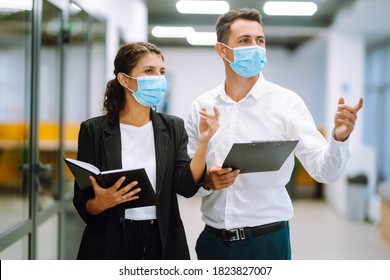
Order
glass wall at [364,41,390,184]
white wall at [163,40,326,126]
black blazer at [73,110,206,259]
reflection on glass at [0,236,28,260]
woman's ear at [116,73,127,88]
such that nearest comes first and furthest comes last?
1. black blazer at [73,110,206,259]
2. woman's ear at [116,73,127,88]
3. reflection on glass at [0,236,28,260]
4. white wall at [163,40,326,126]
5. glass wall at [364,41,390,184]

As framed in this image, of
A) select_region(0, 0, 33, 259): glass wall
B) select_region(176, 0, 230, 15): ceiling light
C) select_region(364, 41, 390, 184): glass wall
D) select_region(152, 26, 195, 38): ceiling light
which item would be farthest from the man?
select_region(364, 41, 390, 184): glass wall

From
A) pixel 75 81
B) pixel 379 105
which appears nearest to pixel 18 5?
pixel 75 81

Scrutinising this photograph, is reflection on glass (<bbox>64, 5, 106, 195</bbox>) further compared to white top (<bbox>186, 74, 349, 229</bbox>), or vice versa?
reflection on glass (<bbox>64, 5, 106, 195</bbox>)

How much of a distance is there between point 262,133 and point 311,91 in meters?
5.17

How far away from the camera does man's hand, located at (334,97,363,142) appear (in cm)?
134

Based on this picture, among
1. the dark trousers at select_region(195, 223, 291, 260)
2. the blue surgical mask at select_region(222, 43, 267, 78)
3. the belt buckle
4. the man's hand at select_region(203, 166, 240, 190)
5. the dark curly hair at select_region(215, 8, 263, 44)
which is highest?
the dark curly hair at select_region(215, 8, 263, 44)

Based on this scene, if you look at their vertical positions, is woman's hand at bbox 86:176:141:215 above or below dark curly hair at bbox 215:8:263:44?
below

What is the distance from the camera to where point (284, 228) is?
1.61m

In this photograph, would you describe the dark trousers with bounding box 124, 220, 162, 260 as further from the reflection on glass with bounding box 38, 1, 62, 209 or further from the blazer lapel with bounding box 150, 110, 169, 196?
the reflection on glass with bounding box 38, 1, 62, 209

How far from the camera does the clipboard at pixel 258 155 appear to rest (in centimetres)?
134

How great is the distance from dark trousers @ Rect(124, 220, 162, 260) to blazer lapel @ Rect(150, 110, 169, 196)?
0.37 ft

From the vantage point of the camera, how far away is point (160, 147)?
4.71ft
